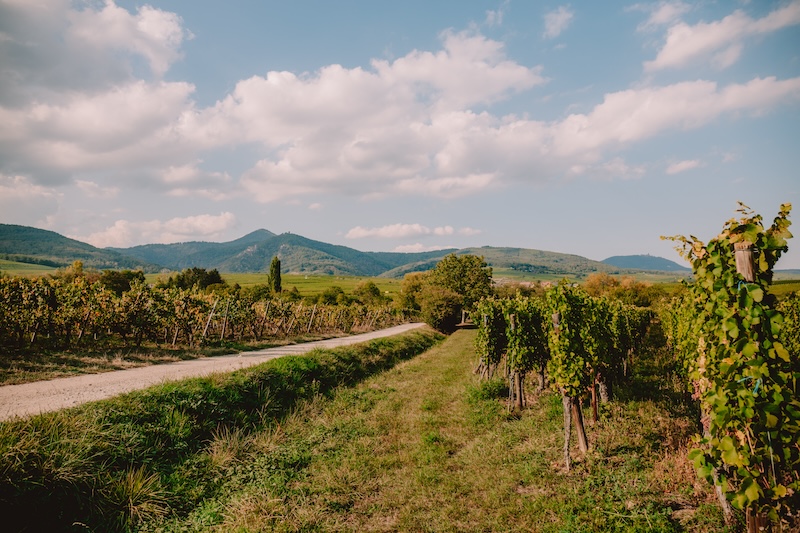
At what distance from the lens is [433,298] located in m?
46.9

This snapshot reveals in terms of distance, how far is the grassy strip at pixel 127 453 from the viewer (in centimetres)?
578

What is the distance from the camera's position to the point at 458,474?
25.1 feet

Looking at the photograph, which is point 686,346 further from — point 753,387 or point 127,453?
point 127,453

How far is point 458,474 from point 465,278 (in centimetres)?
5359

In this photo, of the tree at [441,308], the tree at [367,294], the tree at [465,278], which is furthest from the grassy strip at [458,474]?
the tree at [367,294]

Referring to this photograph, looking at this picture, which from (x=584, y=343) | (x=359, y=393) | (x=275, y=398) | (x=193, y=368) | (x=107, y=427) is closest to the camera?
(x=107, y=427)

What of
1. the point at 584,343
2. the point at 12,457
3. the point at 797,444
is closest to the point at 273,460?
the point at 12,457

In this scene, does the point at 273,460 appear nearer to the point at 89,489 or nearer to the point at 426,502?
the point at 89,489

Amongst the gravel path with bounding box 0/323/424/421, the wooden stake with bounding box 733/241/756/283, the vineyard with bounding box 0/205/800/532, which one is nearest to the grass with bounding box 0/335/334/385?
the gravel path with bounding box 0/323/424/421

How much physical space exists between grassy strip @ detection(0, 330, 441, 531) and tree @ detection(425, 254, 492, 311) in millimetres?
48600

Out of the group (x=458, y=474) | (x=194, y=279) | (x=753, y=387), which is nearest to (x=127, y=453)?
(x=458, y=474)

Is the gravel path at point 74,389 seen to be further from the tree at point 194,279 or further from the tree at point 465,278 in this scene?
the tree at point 194,279

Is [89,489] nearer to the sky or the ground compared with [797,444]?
nearer to the ground

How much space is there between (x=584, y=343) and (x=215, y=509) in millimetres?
8982
